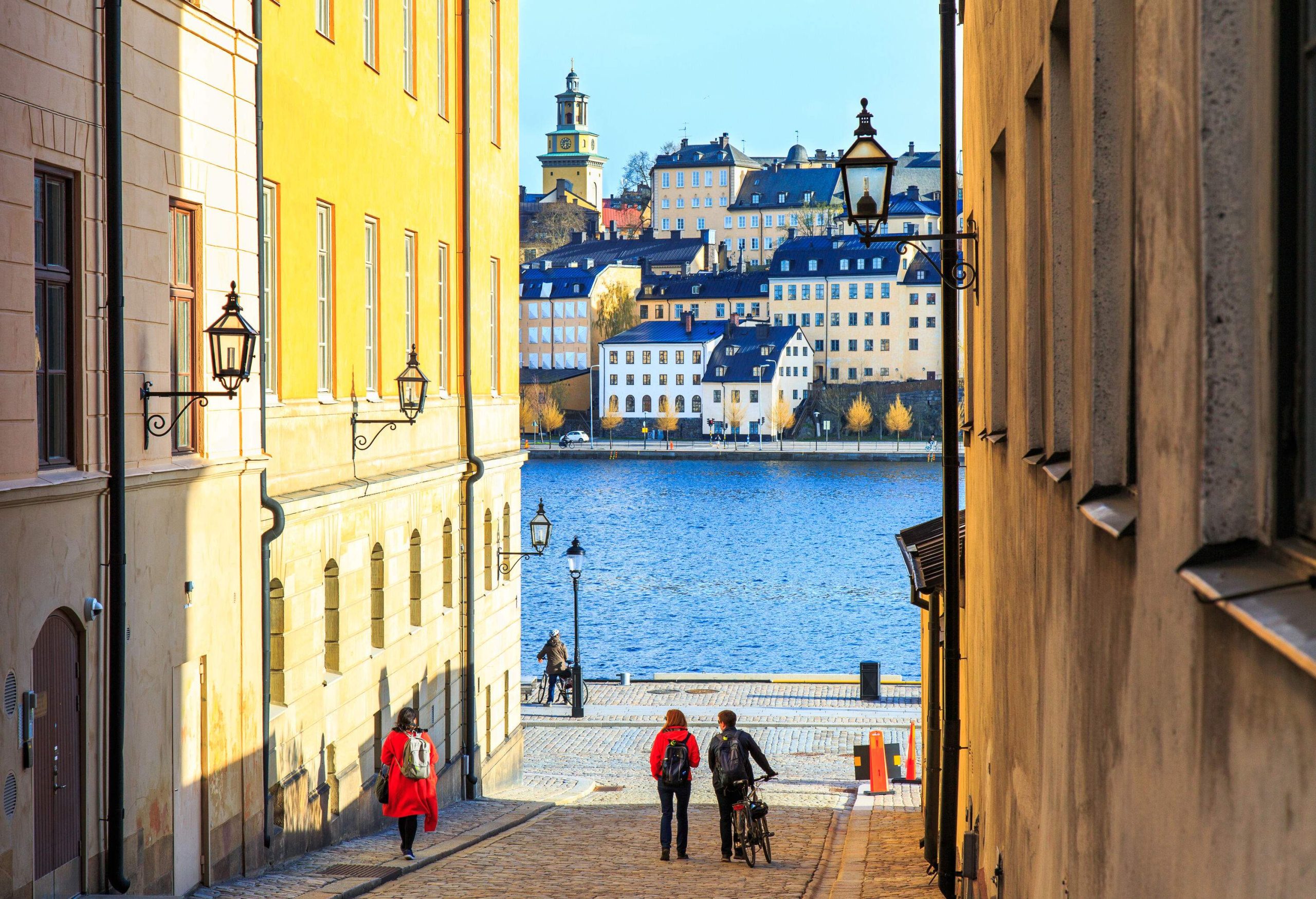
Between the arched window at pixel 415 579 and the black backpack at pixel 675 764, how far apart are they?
6.12m

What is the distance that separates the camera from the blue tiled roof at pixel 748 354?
142000mm

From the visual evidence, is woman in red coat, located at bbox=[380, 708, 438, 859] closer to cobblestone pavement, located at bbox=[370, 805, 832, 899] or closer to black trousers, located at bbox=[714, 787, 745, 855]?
cobblestone pavement, located at bbox=[370, 805, 832, 899]

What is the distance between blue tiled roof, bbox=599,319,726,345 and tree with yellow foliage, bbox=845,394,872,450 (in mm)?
15008

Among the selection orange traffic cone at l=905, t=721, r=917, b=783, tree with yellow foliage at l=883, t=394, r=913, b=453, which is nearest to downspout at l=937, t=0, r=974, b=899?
orange traffic cone at l=905, t=721, r=917, b=783

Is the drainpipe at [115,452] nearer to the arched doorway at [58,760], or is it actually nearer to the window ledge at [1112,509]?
the arched doorway at [58,760]

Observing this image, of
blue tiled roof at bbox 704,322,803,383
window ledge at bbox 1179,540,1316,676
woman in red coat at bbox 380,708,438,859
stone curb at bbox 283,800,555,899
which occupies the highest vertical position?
blue tiled roof at bbox 704,322,803,383

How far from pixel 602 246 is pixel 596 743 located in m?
147

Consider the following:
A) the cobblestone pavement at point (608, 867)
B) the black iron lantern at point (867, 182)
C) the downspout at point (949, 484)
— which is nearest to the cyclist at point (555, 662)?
the cobblestone pavement at point (608, 867)

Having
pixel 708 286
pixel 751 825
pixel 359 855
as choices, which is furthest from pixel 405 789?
pixel 708 286

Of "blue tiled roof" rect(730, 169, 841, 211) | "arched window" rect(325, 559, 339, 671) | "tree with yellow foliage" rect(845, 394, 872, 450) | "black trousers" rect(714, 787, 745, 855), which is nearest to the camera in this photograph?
"black trousers" rect(714, 787, 745, 855)

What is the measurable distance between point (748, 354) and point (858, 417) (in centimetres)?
1161

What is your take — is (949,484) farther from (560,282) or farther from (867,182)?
(560,282)

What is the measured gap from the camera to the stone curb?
1241 cm

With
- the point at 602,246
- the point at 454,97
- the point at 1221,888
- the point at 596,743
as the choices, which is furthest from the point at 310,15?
the point at 602,246
